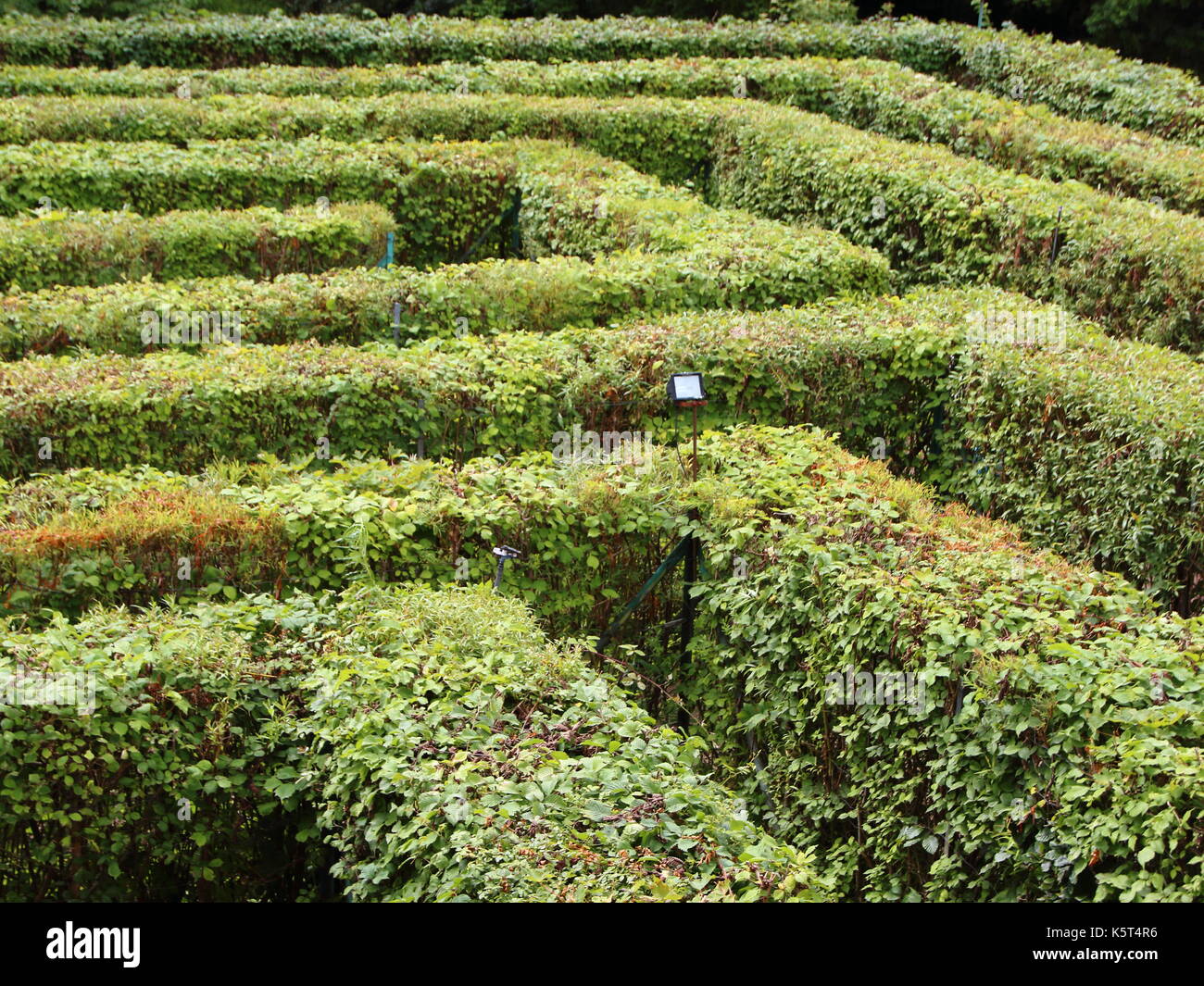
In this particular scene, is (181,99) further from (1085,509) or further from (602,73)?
(1085,509)

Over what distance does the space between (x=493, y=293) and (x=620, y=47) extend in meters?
15.3

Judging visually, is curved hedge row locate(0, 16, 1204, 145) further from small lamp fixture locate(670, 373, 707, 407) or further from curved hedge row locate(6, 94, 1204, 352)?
small lamp fixture locate(670, 373, 707, 407)

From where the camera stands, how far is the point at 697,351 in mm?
10133

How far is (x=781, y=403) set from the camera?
10.4 metres

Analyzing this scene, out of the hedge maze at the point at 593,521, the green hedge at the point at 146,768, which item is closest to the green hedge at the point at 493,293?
the hedge maze at the point at 593,521

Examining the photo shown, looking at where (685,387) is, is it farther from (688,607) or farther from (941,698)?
(941,698)

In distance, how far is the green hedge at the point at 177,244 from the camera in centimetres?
1269

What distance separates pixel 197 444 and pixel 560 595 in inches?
136

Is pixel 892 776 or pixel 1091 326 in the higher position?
pixel 1091 326

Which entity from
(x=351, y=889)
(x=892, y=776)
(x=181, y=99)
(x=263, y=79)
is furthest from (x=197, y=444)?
(x=263, y=79)

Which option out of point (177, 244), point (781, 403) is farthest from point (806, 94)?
point (781, 403)

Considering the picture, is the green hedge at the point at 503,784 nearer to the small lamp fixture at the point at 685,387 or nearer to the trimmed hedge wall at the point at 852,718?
the trimmed hedge wall at the point at 852,718

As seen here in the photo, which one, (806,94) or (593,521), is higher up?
(806,94)

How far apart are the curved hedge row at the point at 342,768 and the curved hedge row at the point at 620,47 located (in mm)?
18967
